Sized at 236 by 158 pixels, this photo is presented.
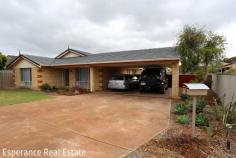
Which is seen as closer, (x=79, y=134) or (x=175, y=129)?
(x=79, y=134)

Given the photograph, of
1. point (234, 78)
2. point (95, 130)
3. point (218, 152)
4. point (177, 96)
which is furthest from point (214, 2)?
point (95, 130)

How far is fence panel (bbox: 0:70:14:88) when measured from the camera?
17984 millimetres

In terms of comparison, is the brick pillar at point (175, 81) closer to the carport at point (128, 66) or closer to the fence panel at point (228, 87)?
the carport at point (128, 66)

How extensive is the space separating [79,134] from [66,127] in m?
0.83

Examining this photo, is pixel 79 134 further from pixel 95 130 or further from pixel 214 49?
pixel 214 49

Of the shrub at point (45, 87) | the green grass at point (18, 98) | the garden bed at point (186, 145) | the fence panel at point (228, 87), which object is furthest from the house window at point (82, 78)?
the garden bed at point (186, 145)

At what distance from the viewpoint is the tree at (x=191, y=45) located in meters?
9.13

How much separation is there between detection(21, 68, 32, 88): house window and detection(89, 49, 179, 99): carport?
7.09m

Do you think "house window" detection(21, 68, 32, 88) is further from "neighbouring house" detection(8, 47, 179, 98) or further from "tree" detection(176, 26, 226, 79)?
"tree" detection(176, 26, 226, 79)

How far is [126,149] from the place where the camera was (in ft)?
11.5

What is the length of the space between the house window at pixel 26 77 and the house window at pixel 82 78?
16.1 feet

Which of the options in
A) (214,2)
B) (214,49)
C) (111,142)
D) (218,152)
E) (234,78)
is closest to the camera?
(218,152)

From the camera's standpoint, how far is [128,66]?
15703mm

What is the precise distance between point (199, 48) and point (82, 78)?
11.3m
